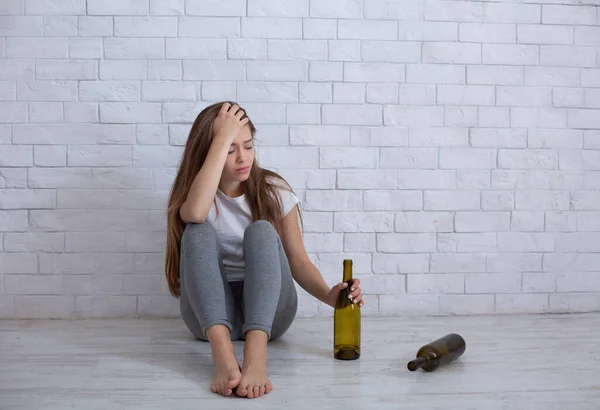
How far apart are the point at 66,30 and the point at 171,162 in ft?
2.03

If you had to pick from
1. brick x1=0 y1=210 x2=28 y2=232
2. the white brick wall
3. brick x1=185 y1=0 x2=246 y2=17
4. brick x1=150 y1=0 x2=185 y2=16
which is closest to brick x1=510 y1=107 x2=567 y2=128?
the white brick wall

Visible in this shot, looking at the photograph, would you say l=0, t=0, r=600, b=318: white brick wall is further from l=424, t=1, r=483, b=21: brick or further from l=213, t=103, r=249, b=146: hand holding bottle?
l=213, t=103, r=249, b=146: hand holding bottle

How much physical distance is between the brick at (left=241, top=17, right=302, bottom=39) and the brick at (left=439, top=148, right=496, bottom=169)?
73 cm

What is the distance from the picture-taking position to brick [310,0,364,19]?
266cm

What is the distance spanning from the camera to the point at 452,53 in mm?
2717

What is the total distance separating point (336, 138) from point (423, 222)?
47cm

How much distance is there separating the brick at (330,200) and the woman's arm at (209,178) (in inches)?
25.2

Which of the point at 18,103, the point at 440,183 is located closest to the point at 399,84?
the point at 440,183

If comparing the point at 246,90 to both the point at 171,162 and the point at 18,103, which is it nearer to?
the point at 171,162

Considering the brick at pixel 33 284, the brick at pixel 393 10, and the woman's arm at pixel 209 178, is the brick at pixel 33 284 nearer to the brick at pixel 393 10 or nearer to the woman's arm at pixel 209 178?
the woman's arm at pixel 209 178

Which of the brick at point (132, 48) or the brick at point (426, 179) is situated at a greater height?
the brick at point (132, 48)

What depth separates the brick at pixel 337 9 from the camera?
2658mm

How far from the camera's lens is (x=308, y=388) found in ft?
6.07

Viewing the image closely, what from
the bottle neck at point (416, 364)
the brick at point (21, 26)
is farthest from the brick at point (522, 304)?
the brick at point (21, 26)
